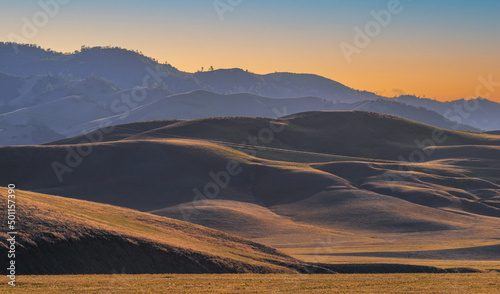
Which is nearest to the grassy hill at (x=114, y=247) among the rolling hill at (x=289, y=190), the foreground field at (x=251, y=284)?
the foreground field at (x=251, y=284)

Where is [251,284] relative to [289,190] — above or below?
below

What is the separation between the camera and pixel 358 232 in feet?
378

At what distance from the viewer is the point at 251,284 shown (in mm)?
45719

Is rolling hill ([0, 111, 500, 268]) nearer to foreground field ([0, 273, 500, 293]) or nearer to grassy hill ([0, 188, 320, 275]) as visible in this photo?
grassy hill ([0, 188, 320, 275])

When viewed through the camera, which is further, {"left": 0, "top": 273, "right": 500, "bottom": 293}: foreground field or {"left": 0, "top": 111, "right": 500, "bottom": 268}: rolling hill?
{"left": 0, "top": 111, "right": 500, "bottom": 268}: rolling hill

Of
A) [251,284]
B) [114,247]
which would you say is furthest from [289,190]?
[251,284]

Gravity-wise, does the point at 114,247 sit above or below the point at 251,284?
above

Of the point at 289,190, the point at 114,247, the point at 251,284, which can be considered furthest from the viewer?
the point at 289,190

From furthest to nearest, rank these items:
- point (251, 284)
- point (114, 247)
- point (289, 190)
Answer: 1. point (289, 190)
2. point (114, 247)
3. point (251, 284)

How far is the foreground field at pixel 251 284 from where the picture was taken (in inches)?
1593

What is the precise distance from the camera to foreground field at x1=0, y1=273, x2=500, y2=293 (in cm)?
4047

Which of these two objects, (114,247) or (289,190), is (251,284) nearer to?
(114,247)

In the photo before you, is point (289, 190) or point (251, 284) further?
point (289, 190)

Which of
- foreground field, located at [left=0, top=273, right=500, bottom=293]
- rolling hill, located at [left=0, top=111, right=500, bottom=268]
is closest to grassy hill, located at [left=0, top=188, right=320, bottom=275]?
foreground field, located at [left=0, top=273, right=500, bottom=293]
